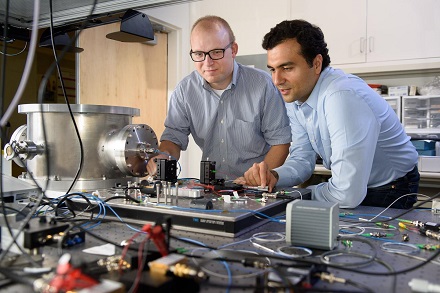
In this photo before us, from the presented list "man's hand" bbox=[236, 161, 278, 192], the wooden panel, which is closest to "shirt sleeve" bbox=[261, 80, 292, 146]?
"man's hand" bbox=[236, 161, 278, 192]

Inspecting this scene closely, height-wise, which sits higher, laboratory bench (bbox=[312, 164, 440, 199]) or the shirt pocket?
the shirt pocket

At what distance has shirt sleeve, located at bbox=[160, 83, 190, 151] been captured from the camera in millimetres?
1956

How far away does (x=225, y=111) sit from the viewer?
1.89m

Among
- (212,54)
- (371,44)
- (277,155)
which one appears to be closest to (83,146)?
(212,54)

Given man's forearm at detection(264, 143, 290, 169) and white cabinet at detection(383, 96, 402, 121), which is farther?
white cabinet at detection(383, 96, 402, 121)

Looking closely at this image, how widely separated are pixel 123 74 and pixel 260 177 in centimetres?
228

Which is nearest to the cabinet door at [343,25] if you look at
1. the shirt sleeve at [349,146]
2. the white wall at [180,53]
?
the white wall at [180,53]

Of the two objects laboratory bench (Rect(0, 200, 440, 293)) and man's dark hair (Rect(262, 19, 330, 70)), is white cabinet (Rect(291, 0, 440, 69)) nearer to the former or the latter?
man's dark hair (Rect(262, 19, 330, 70))

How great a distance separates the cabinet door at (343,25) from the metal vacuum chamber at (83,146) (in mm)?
2391

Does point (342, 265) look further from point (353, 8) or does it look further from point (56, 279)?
point (353, 8)

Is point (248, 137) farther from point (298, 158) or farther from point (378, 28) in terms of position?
point (378, 28)

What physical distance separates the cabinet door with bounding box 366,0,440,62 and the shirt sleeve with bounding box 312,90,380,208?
1.98m

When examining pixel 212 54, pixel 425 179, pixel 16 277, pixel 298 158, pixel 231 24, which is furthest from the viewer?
pixel 231 24

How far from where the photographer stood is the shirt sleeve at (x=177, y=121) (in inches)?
77.0
